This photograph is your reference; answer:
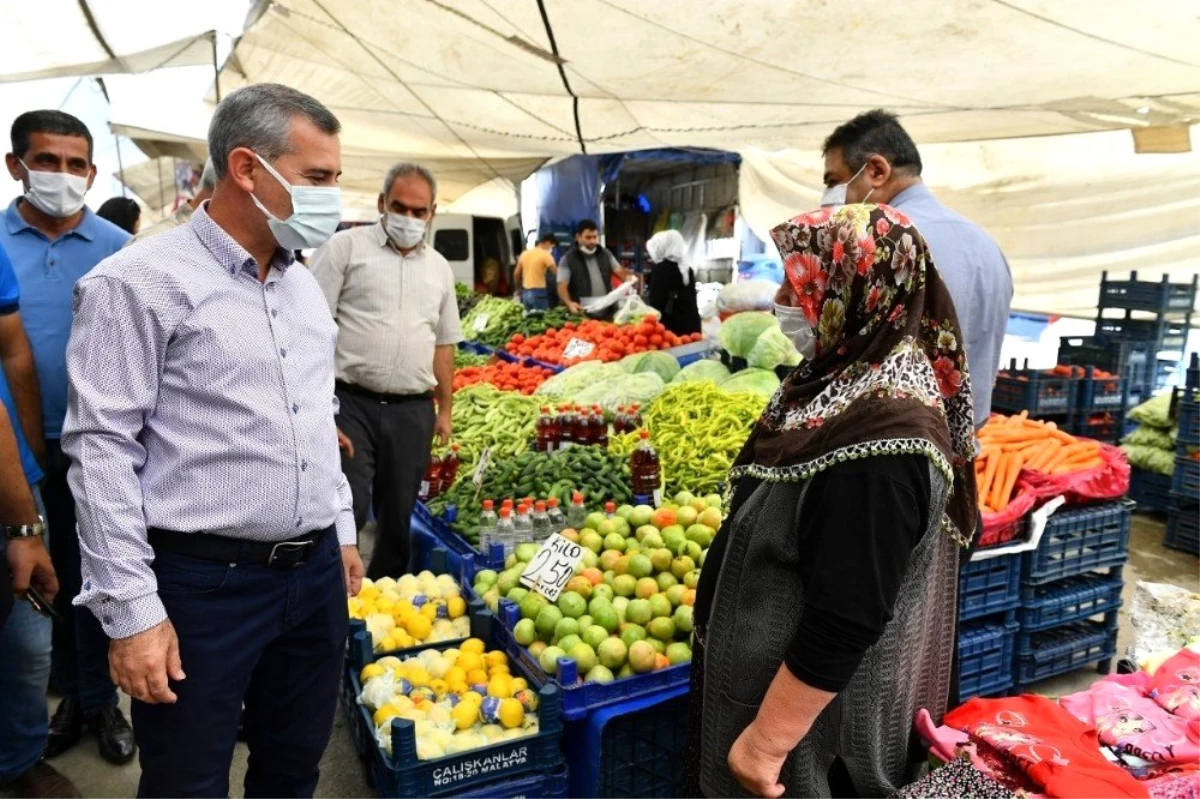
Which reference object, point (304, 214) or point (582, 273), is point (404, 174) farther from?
point (582, 273)

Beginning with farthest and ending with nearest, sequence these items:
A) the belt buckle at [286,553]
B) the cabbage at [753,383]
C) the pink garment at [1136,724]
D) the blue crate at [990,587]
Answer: the cabbage at [753,383] < the blue crate at [990,587] < the pink garment at [1136,724] < the belt buckle at [286,553]

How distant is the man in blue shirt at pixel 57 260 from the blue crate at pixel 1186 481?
6356mm

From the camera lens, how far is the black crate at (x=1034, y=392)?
5.87 m

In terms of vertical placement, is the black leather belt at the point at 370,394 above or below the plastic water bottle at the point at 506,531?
above

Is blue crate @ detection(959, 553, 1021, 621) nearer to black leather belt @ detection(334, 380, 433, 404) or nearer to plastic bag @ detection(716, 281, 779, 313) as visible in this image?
black leather belt @ detection(334, 380, 433, 404)

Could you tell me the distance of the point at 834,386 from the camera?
1592 mm

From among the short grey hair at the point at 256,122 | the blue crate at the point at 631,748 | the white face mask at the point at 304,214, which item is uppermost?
the short grey hair at the point at 256,122

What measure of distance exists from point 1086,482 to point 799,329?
2755 millimetres

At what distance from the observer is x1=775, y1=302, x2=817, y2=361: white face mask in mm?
1708

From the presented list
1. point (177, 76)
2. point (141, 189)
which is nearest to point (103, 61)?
point (177, 76)

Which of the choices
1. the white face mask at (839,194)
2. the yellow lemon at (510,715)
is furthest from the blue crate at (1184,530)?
the yellow lemon at (510,715)

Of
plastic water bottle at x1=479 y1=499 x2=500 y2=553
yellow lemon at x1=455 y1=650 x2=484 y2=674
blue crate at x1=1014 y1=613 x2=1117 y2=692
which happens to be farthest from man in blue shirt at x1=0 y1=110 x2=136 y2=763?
blue crate at x1=1014 y1=613 x2=1117 y2=692

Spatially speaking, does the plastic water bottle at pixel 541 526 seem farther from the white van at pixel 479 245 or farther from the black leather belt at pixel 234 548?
the white van at pixel 479 245

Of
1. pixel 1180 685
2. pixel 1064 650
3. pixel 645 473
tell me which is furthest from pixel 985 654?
pixel 645 473
